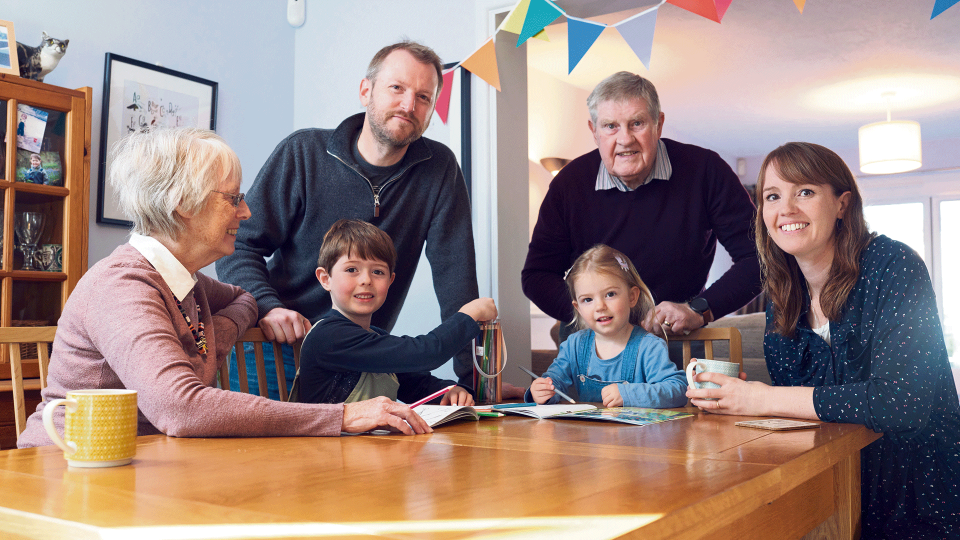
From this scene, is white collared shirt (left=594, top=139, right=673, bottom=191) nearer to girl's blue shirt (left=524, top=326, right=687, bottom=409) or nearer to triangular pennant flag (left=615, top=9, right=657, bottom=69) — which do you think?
triangular pennant flag (left=615, top=9, right=657, bottom=69)

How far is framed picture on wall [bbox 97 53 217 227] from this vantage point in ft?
8.98

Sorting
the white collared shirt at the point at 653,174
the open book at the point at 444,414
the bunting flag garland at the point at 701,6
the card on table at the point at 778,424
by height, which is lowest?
the card on table at the point at 778,424

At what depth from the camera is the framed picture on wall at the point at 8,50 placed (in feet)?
7.88

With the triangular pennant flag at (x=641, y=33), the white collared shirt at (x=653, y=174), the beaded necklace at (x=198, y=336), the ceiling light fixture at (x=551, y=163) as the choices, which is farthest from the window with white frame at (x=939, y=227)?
the beaded necklace at (x=198, y=336)

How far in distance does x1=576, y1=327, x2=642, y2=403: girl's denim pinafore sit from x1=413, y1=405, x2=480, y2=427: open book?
1.69ft

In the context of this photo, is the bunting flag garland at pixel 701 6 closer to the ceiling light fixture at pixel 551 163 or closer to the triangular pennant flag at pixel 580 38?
the triangular pennant flag at pixel 580 38

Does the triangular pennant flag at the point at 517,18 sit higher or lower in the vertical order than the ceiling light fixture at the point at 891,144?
lower

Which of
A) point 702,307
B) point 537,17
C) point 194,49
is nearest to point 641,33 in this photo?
point 537,17

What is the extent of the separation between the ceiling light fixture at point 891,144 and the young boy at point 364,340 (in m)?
5.20

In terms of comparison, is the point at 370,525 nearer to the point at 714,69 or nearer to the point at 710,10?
the point at 710,10

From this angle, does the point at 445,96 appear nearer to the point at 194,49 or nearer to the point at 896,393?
the point at 194,49

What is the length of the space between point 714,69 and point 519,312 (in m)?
3.23

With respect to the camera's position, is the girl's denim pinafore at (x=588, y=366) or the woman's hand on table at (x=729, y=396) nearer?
the woman's hand on table at (x=729, y=396)

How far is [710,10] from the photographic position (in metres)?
2.33
